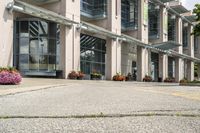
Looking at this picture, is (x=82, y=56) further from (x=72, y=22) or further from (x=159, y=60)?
(x=159, y=60)

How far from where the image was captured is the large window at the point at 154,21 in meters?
56.9

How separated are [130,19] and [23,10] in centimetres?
2513

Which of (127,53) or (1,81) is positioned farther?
(127,53)

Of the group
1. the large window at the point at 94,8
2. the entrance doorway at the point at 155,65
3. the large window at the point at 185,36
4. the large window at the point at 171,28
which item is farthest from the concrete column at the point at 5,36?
the large window at the point at 185,36

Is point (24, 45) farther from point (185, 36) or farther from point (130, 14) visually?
point (185, 36)

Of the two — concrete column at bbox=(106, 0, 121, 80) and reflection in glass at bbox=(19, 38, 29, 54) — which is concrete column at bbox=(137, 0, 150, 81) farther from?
reflection in glass at bbox=(19, 38, 29, 54)

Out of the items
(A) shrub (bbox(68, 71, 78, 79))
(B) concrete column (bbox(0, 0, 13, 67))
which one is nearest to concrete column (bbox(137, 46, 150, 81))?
(A) shrub (bbox(68, 71, 78, 79))

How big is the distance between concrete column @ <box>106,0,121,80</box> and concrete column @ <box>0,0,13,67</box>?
1603 cm

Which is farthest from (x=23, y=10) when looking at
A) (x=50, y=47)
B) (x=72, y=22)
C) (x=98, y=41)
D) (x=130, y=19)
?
(x=130, y=19)

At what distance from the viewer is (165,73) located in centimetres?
5912

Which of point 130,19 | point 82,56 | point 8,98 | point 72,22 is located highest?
point 130,19

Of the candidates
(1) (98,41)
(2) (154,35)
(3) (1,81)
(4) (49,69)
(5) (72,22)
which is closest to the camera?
(3) (1,81)

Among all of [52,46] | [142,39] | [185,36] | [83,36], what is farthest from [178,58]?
[52,46]

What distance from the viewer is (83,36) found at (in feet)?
133
